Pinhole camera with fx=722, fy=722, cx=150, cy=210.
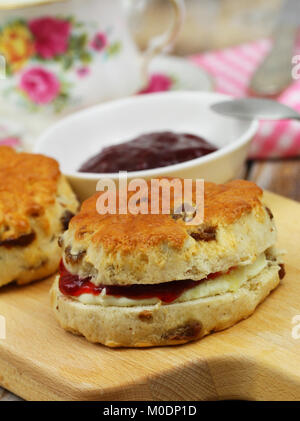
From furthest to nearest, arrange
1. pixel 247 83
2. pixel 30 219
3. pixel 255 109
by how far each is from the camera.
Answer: pixel 247 83
pixel 255 109
pixel 30 219

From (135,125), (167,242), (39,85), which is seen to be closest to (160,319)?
(167,242)

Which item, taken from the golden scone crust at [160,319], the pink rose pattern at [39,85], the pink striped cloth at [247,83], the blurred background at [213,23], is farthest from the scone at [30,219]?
the blurred background at [213,23]

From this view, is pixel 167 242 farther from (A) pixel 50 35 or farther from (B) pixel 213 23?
(B) pixel 213 23

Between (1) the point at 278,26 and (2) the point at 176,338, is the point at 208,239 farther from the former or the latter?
(1) the point at 278,26

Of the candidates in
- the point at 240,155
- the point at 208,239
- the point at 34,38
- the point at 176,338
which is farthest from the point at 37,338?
the point at 34,38

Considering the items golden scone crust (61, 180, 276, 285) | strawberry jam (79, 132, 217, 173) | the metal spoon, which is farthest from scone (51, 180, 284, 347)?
the metal spoon

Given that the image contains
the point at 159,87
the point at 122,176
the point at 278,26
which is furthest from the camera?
the point at 278,26
